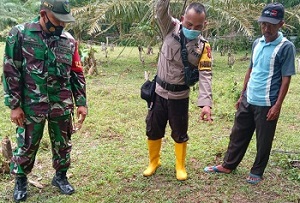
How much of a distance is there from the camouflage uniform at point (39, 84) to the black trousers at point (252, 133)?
1.41 m

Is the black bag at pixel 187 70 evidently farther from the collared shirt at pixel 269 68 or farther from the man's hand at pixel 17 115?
the man's hand at pixel 17 115

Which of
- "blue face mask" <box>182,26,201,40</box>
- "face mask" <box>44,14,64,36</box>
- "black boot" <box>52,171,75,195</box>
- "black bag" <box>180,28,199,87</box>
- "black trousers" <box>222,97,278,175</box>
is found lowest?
"black boot" <box>52,171,75,195</box>

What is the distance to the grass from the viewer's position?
3.02 metres

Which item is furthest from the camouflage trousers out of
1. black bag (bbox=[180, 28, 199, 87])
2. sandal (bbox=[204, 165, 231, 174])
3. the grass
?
sandal (bbox=[204, 165, 231, 174])

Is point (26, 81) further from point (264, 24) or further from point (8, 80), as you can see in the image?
point (264, 24)

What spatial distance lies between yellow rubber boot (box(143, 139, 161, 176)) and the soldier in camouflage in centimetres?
76

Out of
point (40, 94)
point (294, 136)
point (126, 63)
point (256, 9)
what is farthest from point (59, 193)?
point (126, 63)

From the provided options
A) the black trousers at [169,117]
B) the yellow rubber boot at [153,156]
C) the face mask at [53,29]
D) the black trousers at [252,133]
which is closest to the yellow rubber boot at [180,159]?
the black trousers at [169,117]

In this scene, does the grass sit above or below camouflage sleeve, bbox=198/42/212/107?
below

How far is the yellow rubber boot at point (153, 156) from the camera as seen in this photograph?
3305mm

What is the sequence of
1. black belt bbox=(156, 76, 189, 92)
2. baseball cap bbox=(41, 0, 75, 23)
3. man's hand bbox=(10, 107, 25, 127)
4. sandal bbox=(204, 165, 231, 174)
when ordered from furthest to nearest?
sandal bbox=(204, 165, 231, 174)
black belt bbox=(156, 76, 189, 92)
man's hand bbox=(10, 107, 25, 127)
baseball cap bbox=(41, 0, 75, 23)

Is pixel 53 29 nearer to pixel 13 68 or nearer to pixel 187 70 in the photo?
pixel 13 68

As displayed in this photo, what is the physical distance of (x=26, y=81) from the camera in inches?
103

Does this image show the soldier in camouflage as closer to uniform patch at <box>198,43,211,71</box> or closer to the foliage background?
the foliage background
